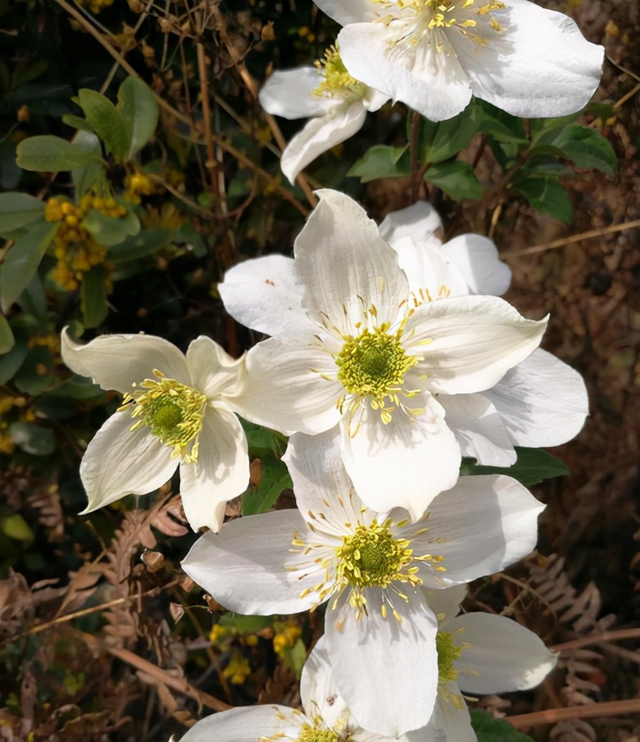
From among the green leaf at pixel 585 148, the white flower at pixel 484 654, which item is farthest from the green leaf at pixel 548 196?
the white flower at pixel 484 654

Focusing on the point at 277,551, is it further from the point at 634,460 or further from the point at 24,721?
the point at 634,460

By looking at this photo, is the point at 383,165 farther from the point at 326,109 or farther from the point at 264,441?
the point at 264,441

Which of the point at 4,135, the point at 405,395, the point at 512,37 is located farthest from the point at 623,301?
the point at 4,135

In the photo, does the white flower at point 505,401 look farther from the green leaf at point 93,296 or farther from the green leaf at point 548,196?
the green leaf at point 93,296

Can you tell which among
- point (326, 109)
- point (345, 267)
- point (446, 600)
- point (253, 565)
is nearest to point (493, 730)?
point (446, 600)

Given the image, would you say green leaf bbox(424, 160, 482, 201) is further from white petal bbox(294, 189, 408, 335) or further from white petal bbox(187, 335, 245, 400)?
white petal bbox(187, 335, 245, 400)

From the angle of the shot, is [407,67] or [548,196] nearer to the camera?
[407,67]

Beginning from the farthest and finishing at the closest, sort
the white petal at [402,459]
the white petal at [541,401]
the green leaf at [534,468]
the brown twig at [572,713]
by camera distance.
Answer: the brown twig at [572,713]
the green leaf at [534,468]
the white petal at [541,401]
the white petal at [402,459]
